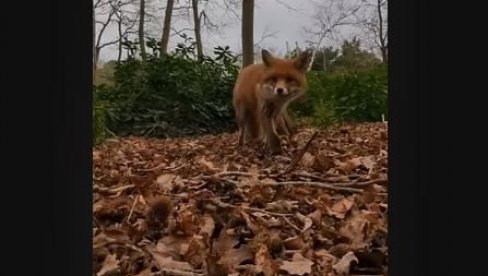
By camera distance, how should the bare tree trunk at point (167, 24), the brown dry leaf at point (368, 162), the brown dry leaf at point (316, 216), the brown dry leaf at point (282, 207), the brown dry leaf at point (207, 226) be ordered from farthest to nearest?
the brown dry leaf at point (368, 162) < the bare tree trunk at point (167, 24) < the brown dry leaf at point (282, 207) < the brown dry leaf at point (316, 216) < the brown dry leaf at point (207, 226)

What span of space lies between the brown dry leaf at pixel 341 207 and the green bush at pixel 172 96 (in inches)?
31.7

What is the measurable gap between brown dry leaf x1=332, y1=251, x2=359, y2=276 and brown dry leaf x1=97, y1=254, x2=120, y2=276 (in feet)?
1.12

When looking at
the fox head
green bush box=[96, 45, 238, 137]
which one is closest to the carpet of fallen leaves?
green bush box=[96, 45, 238, 137]

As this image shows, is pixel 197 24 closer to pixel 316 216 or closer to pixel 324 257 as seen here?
pixel 316 216

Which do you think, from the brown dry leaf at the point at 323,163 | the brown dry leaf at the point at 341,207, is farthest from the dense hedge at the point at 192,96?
the brown dry leaf at the point at 341,207

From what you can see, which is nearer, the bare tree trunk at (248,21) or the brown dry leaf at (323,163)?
the bare tree trunk at (248,21)

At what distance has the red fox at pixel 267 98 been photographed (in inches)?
90.2

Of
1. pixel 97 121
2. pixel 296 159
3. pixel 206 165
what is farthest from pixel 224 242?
pixel 296 159

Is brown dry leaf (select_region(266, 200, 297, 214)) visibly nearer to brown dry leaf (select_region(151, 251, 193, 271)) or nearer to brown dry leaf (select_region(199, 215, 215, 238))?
brown dry leaf (select_region(199, 215, 215, 238))

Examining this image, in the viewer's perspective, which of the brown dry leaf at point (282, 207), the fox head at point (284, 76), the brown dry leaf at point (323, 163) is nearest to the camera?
the brown dry leaf at point (282, 207)

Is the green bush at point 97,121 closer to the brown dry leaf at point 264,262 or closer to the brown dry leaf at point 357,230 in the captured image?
the brown dry leaf at point 264,262
